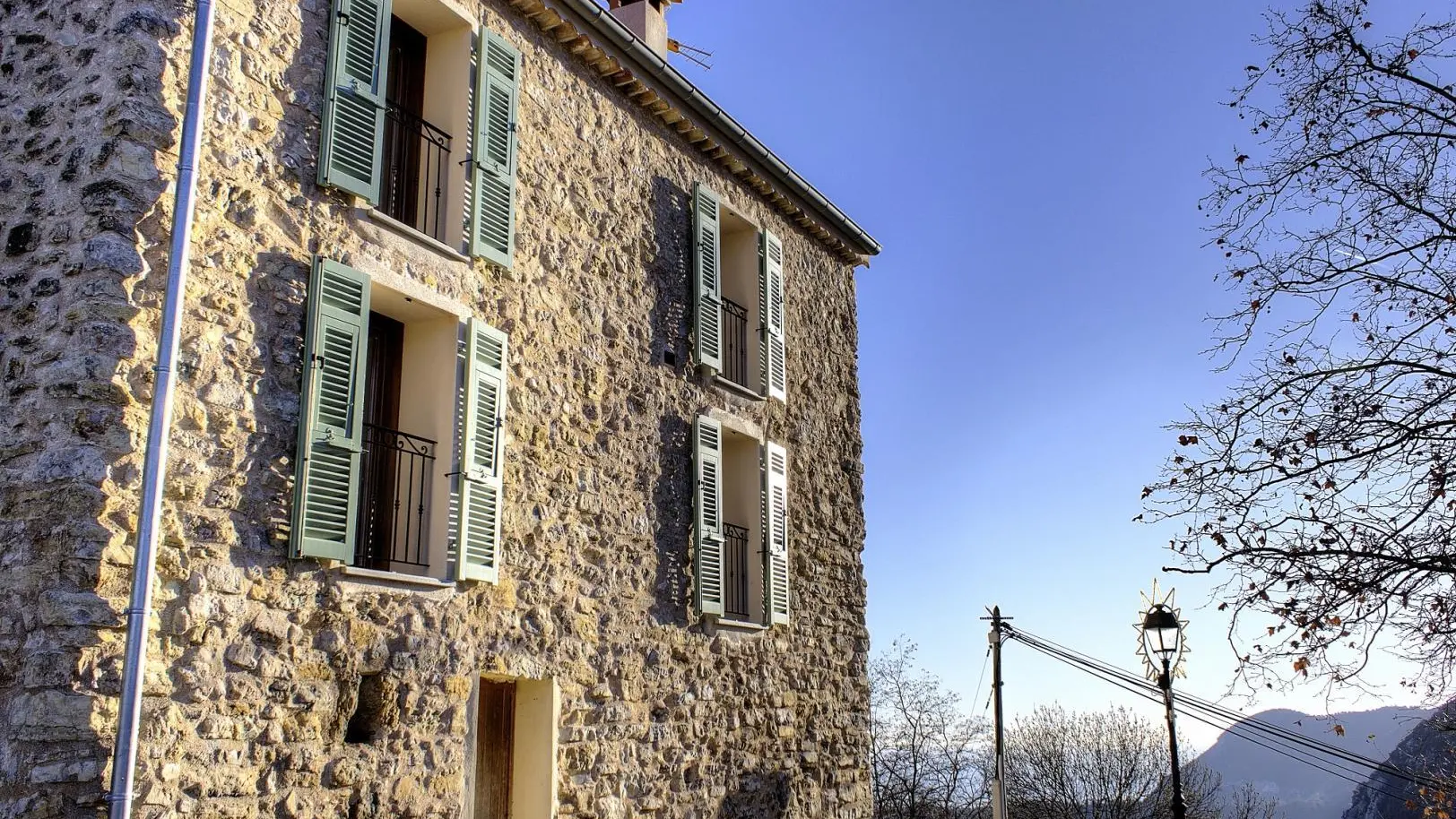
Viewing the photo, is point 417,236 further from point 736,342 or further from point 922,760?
point 922,760

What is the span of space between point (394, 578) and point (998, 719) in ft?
38.3

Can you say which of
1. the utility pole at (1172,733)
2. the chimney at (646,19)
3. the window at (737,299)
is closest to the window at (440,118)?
the window at (737,299)

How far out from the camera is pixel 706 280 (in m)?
11.1

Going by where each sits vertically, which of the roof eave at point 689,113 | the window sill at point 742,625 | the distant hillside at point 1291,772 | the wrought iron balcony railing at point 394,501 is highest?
the roof eave at point 689,113

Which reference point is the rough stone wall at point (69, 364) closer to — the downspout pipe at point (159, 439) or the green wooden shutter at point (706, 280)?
the downspout pipe at point (159, 439)

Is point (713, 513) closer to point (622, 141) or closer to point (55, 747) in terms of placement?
point (622, 141)

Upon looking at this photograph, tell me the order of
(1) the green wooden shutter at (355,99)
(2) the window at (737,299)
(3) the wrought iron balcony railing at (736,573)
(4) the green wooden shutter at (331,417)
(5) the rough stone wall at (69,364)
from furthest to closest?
(3) the wrought iron balcony railing at (736,573) → (2) the window at (737,299) → (1) the green wooden shutter at (355,99) → (4) the green wooden shutter at (331,417) → (5) the rough stone wall at (69,364)

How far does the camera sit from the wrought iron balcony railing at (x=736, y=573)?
11.2m

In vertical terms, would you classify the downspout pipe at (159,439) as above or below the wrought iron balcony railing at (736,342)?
below

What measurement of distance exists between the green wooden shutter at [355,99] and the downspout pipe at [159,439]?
2.74ft

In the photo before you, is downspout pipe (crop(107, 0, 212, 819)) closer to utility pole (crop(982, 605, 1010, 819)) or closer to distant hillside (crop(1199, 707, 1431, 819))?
utility pole (crop(982, 605, 1010, 819))

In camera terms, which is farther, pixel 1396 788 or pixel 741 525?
pixel 1396 788

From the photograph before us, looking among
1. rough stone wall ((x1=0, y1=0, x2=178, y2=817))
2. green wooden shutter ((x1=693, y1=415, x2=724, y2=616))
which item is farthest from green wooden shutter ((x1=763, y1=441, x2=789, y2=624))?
rough stone wall ((x1=0, y1=0, x2=178, y2=817))

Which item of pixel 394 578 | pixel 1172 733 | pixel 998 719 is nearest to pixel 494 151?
pixel 394 578
